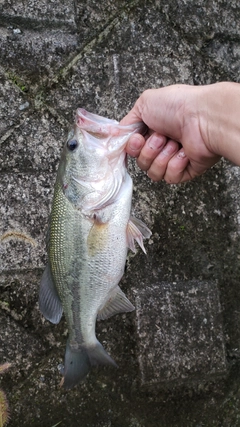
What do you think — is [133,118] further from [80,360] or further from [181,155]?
[80,360]

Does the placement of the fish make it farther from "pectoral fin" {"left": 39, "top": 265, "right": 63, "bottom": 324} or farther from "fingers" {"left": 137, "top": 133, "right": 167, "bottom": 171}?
"fingers" {"left": 137, "top": 133, "right": 167, "bottom": 171}

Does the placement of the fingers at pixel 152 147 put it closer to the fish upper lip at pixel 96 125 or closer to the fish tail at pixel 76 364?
the fish upper lip at pixel 96 125

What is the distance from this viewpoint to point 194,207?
138 inches

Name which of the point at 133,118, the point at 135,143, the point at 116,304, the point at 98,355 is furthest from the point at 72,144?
the point at 98,355

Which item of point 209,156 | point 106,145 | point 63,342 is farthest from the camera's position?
point 63,342

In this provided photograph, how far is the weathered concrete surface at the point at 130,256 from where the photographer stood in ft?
10.4

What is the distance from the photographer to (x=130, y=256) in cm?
333

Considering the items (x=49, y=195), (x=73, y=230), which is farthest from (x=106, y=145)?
(x=49, y=195)

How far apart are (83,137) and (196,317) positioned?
1613 millimetres

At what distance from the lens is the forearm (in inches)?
92.8

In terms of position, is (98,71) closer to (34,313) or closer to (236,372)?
(34,313)

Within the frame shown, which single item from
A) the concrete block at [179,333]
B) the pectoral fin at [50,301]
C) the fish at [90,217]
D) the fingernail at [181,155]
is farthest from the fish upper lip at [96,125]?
the concrete block at [179,333]

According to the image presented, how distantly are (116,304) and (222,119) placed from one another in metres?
1.10

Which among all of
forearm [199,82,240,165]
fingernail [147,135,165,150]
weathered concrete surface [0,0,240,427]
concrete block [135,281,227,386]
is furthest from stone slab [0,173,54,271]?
forearm [199,82,240,165]
